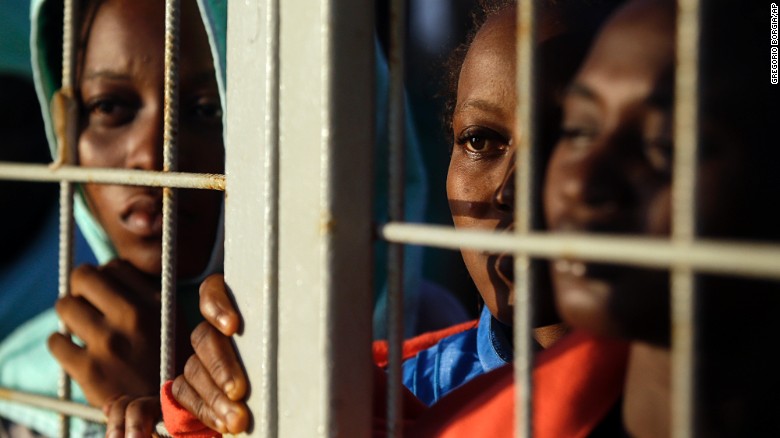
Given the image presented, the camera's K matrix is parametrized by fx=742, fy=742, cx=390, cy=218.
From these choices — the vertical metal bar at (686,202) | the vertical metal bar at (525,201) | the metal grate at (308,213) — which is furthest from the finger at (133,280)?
the vertical metal bar at (686,202)

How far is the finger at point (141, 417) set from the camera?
1.06 metres

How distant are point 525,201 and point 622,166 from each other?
0.28ft

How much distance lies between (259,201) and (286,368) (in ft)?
0.63

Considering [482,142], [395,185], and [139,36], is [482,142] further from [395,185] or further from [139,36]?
[139,36]

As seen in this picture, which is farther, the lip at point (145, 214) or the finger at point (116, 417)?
the lip at point (145, 214)

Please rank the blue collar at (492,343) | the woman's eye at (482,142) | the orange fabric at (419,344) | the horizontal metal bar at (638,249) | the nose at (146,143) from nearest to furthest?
the horizontal metal bar at (638,249), the woman's eye at (482,142), the blue collar at (492,343), the nose at (146,143), the orange fabric at (419,344)

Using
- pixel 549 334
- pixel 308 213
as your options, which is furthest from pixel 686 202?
pixel 549 334

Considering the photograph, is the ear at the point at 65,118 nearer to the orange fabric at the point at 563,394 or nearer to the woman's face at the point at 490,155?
the woman's face at the point at 490,155

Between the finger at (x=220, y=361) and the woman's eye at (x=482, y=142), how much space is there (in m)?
0.47

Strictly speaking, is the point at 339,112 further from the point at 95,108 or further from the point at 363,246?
the point at 95,108

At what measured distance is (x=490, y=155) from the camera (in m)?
1.12

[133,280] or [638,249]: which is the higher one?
[638,249]

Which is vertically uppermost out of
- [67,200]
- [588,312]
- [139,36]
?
[139,36]

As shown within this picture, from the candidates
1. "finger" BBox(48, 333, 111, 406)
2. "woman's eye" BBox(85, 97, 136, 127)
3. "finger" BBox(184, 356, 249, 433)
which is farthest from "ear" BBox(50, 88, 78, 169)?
"finger" BBox(184, 356, 249, 433)
